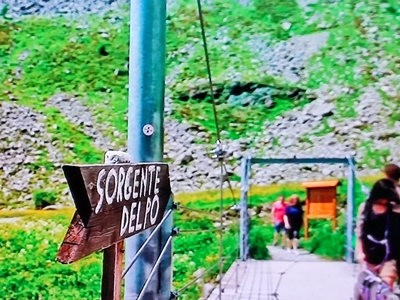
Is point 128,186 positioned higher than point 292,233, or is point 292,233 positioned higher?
point 128,186

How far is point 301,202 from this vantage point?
3.46 meters

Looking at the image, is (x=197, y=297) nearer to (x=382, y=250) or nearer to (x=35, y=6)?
(x=382, y=250)

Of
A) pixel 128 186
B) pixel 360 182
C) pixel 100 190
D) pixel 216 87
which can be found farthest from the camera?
pixel 216 87

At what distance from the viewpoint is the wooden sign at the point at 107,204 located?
617mm

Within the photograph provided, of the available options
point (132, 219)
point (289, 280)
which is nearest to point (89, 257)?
point (289, 280)

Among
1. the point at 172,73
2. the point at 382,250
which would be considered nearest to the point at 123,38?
the point at 172,73

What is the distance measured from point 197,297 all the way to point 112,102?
1.67 meters

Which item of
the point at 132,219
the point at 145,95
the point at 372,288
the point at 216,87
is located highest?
the point at 216,87

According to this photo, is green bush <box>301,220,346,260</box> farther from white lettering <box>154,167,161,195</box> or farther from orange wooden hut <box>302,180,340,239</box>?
white lettering <box>154,167,161,195</box>

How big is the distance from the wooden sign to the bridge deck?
5.19ft

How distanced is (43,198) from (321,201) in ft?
6.50

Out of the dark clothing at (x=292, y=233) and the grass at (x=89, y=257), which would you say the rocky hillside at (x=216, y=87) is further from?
the dark clothing at (x=292, y=233)

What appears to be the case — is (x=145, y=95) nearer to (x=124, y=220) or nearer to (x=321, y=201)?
(x=124, y=220)

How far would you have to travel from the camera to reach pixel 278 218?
136 inches
